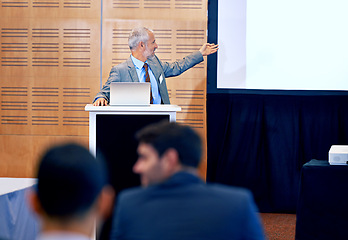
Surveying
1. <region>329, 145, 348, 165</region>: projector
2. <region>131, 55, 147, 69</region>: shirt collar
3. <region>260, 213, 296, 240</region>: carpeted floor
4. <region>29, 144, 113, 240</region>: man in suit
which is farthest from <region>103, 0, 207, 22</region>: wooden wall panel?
<region>29, 144, 113, 240</region>: man in suit

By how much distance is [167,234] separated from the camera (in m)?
1.28

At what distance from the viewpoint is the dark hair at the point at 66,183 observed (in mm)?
1004

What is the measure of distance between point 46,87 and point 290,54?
8.87ft

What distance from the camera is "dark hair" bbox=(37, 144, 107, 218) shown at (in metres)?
1.00

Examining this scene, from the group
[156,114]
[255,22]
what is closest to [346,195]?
[156,114]

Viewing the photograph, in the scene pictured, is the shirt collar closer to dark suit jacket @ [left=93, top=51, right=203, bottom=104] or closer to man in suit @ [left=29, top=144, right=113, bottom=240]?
dark suit jacket @ [left=93, top=51, right=203, bottom=104]

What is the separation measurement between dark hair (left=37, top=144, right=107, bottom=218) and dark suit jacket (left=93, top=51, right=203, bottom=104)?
262 centimetres

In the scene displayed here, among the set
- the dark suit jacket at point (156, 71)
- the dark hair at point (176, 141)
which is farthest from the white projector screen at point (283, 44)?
the dark hair at point (176, 141)

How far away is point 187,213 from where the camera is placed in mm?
1290

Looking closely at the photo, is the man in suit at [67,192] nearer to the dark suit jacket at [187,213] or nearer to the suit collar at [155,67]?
the dark suit jacket at [187,213]

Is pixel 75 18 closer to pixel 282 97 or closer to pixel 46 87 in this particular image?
pixel 46 87

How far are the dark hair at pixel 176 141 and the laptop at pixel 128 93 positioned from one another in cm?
158

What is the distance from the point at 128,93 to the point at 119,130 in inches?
9.9

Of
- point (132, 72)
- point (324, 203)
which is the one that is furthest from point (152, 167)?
point (132, 72)
